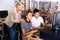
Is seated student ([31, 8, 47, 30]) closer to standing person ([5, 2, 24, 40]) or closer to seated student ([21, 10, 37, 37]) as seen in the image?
seated student ([21, 10, 37, 37])

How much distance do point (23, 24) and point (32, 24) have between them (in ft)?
0.69

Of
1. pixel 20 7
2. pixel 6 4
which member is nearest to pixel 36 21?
pixel 20 7

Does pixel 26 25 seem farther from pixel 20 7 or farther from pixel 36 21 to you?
pixel 20 7

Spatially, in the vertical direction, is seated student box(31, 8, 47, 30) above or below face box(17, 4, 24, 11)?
below

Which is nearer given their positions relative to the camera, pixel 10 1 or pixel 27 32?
pixel 27 32

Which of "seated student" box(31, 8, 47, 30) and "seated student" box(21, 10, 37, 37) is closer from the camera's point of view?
"seated student" box(21, 10, 37, 37)

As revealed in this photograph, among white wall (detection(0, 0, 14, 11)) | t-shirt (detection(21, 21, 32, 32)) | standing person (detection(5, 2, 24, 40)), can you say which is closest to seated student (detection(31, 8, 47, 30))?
t-shirt (detection(21, 21, 32, 32))

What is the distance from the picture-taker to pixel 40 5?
10.3 feet

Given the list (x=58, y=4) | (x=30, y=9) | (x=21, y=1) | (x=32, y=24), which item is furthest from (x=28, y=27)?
(x=58, y=4)

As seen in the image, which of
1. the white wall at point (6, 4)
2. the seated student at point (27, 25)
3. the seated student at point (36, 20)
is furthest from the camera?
the white wall at point (6, 4)

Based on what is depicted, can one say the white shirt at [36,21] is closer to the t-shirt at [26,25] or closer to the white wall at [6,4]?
the t-shirt at [26,25]

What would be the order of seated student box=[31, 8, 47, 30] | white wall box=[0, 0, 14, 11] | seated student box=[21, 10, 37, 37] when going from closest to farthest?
1. seated student box=[21, 10, 37, 37]
2. seated student box=[31, 8, 47, 30]
3. white wall box=[0, 0, 14, 11]

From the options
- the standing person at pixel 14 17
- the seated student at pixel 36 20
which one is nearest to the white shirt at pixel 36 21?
the seated student at pixel 36 20

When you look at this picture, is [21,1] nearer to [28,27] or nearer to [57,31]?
[28,27]
